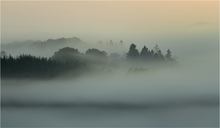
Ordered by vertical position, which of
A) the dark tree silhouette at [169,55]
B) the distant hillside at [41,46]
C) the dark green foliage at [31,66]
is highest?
the distant hillside at [41,46]

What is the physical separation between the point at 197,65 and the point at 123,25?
1.09 feet

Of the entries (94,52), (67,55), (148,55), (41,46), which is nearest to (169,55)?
(148,55)

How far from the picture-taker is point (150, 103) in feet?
5.65

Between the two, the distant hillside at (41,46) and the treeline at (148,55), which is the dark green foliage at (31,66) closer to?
the distant hillside at (41,46)

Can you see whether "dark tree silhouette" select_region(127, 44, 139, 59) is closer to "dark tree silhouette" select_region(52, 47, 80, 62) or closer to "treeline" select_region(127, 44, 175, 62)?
"treeline" select_region(127, 44, 175, 62)

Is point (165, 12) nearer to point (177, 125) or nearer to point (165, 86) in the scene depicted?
point (165, 86)

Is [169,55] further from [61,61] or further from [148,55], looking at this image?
[61,61]

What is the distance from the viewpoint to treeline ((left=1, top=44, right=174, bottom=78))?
1713 mm

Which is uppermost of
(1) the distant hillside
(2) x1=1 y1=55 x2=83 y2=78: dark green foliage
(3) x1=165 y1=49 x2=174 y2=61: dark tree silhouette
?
(1) the distant hillside

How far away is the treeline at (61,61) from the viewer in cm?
171

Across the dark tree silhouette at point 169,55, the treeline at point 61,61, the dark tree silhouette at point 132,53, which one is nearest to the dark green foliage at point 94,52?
the treeline at point 61,61

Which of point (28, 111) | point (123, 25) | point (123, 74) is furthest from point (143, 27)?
point (28, 111)

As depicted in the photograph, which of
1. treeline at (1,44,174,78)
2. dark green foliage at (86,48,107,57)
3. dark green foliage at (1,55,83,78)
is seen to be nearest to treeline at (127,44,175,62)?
treeline at (1,44,174,78)

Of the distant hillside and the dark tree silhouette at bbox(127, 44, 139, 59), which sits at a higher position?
the distant hillside
